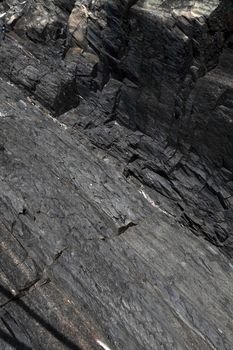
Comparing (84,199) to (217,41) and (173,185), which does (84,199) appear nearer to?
(173,185)

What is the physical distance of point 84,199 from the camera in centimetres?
1520

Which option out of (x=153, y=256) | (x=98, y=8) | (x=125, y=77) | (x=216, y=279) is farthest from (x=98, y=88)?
(x=216, y=279)

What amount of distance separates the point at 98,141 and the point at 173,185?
12.6ft

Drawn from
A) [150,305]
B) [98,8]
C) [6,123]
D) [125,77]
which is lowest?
[6,123]

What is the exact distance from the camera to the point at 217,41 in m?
14.2

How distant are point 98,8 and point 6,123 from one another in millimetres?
6004

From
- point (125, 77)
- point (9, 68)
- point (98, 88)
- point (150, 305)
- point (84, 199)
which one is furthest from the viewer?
point (9, 68)

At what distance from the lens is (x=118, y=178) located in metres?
16.8

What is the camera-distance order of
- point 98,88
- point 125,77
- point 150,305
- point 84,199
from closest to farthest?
point 150,305 < point 84,199 < point 125,77 < point 98,88

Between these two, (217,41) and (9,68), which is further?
(9,68)

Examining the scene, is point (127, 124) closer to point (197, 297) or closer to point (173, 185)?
point (173, 185)

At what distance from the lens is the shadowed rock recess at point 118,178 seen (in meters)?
12.0

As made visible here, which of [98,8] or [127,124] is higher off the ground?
[98,8]

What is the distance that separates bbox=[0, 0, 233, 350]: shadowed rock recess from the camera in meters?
12.0
